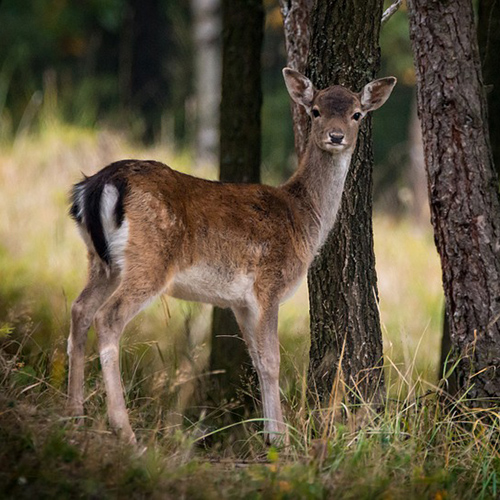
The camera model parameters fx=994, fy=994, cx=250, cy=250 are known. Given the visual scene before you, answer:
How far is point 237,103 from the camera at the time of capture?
24.6 feet

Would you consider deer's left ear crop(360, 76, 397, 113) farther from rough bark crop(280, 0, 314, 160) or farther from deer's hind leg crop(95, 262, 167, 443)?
deer's hind leg crop(95, 262, 167, 443)

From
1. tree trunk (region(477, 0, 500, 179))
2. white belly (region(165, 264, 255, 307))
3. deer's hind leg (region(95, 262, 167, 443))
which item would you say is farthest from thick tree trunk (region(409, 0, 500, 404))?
deer's hind leg (region(95, 262, 167, 443))

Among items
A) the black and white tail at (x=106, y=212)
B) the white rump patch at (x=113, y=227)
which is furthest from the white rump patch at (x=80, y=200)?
the white rump patch at (x=113, y=227)

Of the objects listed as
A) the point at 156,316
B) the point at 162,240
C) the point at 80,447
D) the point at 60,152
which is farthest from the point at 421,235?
the point at 80,447

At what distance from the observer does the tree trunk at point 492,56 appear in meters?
Answer: 7.12

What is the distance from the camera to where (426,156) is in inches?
228

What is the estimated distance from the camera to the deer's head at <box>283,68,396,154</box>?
5883mm

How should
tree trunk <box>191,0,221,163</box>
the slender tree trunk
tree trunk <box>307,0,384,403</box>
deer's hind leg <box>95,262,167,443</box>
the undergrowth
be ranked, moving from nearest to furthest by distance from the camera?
the undergrowth, deer's hind leg <box>95,262,167,443</box>, tree trunk <box>307,0,384,403</box>, tree trunk <box>191,0,221,163</box>, the slender tree trunk

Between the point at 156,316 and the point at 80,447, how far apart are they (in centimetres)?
426

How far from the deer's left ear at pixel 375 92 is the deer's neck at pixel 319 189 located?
307mm

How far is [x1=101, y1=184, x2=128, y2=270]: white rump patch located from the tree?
133cm

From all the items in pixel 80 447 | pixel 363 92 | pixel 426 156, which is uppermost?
pixel 363 92

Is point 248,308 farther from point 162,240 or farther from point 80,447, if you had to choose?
point 80,447

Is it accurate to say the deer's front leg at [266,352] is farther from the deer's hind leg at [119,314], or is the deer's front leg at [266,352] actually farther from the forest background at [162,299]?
the deer's hind leg at [119,314]
